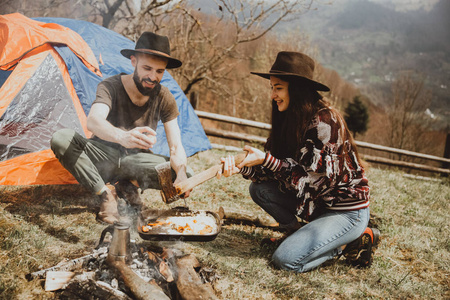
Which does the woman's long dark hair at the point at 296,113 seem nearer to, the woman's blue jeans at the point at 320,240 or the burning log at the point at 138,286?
the woman's blue jeans at the point at 320,240

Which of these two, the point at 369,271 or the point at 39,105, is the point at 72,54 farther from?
the point at 369,271

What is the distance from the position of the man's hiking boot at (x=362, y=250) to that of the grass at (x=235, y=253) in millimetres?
84

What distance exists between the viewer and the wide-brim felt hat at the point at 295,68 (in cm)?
234

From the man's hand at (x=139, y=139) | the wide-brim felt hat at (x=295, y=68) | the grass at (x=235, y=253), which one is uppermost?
the wide-brim felt hat at (x=295, y=68)

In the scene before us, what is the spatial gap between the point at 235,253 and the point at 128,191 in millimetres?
1244

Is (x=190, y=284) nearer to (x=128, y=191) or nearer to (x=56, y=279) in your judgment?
(x=56, y=279)

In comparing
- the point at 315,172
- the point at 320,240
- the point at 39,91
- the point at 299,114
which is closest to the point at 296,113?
the point at 299,114

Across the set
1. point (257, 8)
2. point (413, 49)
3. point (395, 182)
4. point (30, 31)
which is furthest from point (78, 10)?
point (413, 49)

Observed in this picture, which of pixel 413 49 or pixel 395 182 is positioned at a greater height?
pixel 413 49

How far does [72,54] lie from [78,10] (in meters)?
3.22

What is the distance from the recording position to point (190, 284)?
6.01 ft

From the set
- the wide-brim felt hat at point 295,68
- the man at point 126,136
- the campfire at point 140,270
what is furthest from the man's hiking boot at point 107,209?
the wide-brim felt hat at point 295,68

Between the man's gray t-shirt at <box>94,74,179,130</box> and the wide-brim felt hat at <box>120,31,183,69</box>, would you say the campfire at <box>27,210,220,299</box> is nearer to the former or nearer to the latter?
the man's gray t-shirt at <box>94,74,179,130</box>

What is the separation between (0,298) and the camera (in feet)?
5.33
